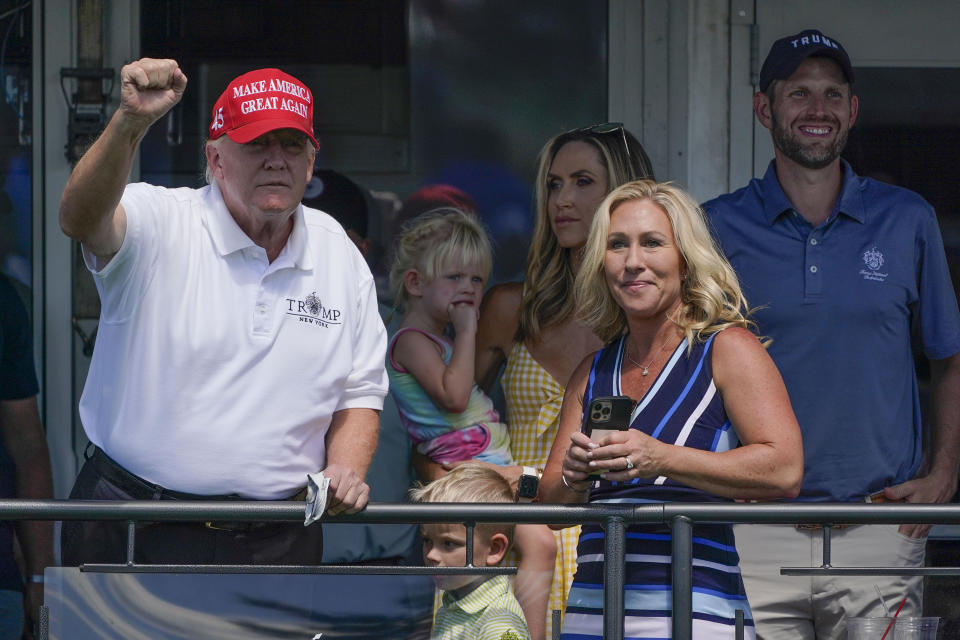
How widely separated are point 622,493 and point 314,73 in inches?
94.6

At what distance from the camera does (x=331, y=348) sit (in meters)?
3.11

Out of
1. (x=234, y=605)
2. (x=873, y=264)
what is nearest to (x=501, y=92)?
(x=873, y=264)

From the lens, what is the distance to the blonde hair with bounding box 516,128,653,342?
4000 millimetres

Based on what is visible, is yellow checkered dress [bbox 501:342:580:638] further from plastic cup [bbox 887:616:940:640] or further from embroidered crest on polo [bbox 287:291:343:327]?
plastic cup [bbox 887:616:940:640]

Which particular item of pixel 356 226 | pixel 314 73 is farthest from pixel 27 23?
pixel 356 226

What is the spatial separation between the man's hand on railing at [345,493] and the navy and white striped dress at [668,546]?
50 cm

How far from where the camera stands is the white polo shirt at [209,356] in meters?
2.99

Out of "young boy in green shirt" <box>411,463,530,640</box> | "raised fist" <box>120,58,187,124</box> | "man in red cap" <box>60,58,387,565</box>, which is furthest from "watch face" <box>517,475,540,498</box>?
"raised fist" <box>120,58,187,124</box>

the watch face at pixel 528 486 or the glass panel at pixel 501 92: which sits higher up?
the glass panel at pixel 501 92

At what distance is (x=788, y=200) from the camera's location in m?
3.74

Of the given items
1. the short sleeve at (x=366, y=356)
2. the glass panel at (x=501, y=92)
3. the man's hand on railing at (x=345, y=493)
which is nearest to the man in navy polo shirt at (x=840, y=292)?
the short sleeve at (x=366, y=356)

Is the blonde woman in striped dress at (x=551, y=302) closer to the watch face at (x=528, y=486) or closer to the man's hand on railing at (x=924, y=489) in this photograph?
the watch face at (x=528, y=486)

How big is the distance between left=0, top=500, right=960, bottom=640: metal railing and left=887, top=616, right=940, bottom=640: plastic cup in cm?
23

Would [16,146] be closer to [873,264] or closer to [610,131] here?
[610,131]
